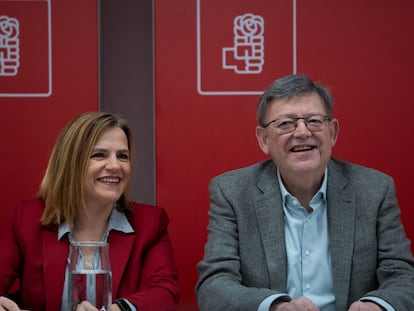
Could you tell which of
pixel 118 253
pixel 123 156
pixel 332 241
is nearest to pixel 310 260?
pixel 332 241

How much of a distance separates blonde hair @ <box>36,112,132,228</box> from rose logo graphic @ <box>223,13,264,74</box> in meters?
0.78

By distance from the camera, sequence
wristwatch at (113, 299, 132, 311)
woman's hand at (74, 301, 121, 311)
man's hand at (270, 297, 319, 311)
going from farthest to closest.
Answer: wristwatch at (113, 299, 132, 311) → man's hand at (270, 297, 319, 311) → woman's hand at (74, 301, 121, 311)

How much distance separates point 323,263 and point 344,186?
0.31 meters

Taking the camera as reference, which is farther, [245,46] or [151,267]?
[245,46]

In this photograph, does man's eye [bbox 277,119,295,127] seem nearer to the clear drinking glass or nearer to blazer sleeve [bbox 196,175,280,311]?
blazer sleeve [bbox 196,175,280,311]

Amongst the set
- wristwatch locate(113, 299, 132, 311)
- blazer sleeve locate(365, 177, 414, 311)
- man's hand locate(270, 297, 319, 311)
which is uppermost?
blazer sleeve locate(365, 177, 414, 311)

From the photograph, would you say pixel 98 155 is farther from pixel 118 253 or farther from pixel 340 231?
pixel 340 231

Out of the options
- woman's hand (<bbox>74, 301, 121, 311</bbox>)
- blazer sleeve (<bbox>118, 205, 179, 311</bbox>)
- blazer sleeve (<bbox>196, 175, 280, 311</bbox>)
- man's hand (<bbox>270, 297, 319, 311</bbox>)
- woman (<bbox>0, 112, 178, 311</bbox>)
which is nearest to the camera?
woman's hand (<bbox>74, 301, 121, 311</bbox>)

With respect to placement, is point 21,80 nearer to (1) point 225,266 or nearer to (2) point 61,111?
(2) point 61,111

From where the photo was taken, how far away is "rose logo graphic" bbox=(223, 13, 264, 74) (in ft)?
10.5

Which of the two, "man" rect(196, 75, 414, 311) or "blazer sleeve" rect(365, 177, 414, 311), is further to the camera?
"man" rect(196, 75, 414, 311)

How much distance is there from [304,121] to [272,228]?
413 millimetres

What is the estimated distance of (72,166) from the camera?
8.52 feet

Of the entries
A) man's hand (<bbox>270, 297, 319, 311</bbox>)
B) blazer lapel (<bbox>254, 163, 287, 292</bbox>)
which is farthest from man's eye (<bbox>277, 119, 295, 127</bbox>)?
man's hand (<bbox>270, 297, 319, 311</bbox>)
